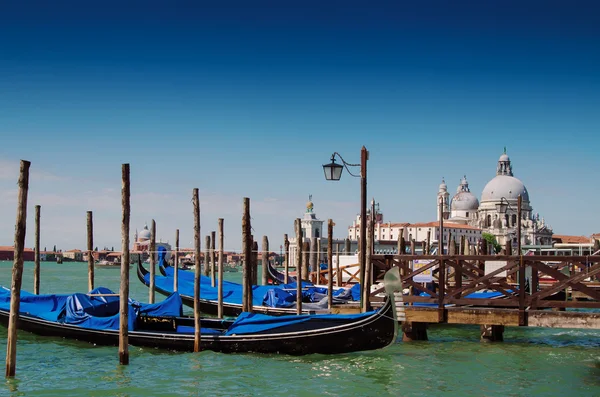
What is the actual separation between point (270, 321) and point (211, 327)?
1.64 meters

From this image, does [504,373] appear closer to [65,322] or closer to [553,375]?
[553,375]

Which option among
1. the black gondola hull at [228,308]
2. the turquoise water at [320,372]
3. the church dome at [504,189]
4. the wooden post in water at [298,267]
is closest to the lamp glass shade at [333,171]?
the turquoise water at [320,372]

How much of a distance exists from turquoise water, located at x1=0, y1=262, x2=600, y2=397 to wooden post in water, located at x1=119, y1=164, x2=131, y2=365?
28cm

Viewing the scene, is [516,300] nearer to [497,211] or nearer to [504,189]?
[497,211]

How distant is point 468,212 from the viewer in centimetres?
10412

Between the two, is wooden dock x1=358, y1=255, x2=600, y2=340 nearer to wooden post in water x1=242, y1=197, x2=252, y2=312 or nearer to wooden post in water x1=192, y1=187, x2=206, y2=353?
wooden post in water x1=242, y1=197, x2=252, y2=312

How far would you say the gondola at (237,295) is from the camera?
51.3 ft

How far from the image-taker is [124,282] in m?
10.1

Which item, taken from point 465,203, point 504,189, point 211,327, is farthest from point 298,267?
point 465,203

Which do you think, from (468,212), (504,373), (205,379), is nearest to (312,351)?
(205,379)

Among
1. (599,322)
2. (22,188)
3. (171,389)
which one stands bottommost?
(171,389)

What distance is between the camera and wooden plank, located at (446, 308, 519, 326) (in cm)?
1122

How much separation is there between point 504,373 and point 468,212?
96105 millimetres

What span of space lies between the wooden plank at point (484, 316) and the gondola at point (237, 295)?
3211mm
